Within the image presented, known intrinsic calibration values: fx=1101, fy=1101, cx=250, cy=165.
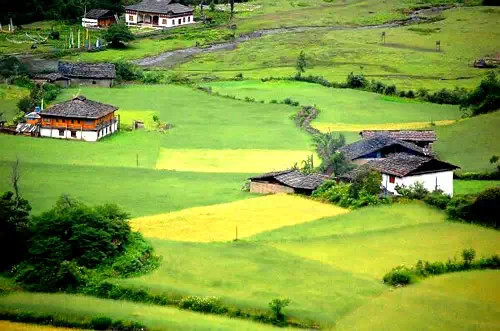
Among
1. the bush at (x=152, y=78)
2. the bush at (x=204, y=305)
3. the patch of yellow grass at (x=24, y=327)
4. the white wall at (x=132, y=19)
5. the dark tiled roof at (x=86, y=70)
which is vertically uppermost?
the white wall at (x=132, y=19)

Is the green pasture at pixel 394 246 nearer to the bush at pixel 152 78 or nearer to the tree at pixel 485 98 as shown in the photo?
the tree at pixel 485 98

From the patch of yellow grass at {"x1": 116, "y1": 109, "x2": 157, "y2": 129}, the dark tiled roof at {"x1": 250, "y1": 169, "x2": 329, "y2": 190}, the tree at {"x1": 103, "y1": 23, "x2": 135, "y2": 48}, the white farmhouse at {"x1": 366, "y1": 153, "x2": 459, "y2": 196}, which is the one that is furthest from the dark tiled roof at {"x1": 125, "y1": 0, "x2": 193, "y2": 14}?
the white farmhouse at {"x1": 366, "y1": 153, "x2": 459, "y2": 196}

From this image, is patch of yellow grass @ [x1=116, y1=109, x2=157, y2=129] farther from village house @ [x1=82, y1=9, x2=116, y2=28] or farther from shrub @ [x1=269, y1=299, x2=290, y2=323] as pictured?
shrub @ [x1=269, y1=299, x2=290, y2=323]

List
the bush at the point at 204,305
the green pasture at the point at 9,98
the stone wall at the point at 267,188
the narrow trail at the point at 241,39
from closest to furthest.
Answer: the bush at the point at 204,305 < the stone wall at the point at 267,188 < the green pasture at the point at 9,98 < the narrow trail at the point at 241,39

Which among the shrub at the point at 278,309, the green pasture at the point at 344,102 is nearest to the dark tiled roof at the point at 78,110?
the green pasture at the point at 344,102

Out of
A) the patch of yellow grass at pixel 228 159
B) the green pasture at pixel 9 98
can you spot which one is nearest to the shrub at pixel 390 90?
the patch of yellow grass at pixel 228 159

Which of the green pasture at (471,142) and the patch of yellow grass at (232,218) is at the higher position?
the green pasture at (471,142)

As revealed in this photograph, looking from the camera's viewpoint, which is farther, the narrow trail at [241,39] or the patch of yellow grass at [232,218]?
the narrow trail at [241,39]

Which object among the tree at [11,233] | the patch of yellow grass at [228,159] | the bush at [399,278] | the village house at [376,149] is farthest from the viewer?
the patch of yellow grass at [228,159]
